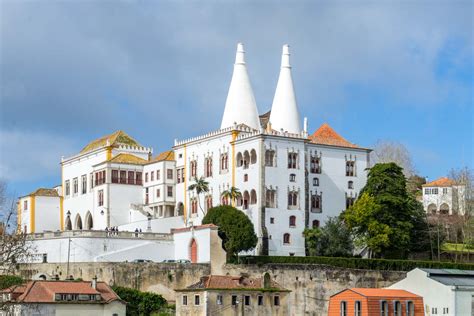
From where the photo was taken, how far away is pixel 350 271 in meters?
78.1

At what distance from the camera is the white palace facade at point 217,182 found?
84000 mm

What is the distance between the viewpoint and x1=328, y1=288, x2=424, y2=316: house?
70938 mm

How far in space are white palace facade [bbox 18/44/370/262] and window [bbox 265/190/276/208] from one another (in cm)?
7

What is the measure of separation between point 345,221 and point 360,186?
644 cm

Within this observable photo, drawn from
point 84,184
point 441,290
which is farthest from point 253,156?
point 84,184

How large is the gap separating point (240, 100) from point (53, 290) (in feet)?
94.7

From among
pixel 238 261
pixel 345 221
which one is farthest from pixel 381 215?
pixel 238 261

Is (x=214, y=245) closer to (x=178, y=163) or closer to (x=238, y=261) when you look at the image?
(x=238, y=261)

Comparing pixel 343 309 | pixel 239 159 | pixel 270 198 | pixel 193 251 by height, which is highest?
pixel 239 159

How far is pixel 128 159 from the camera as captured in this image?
97312 mm

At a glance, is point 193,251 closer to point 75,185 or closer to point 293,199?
point 293,199

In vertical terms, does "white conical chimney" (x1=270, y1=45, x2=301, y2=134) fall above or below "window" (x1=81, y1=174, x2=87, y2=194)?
above

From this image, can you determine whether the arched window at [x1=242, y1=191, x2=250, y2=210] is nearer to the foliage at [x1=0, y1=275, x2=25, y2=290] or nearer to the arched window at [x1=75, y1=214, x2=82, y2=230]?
the foliage at [x1=0, y1=275, x2=25, y2=290]

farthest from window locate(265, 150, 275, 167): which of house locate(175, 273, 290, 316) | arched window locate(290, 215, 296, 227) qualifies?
house locate(175, 273, 290, 316)
